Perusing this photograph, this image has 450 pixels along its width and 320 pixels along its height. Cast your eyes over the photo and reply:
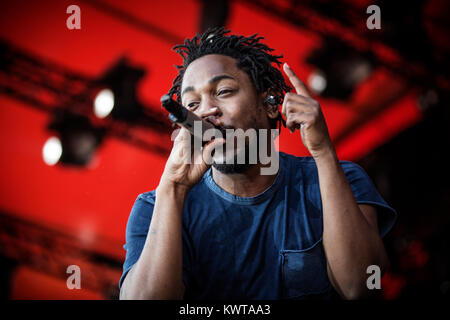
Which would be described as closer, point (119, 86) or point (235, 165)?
point (235, 165)

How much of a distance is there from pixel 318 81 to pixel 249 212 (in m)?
3.28

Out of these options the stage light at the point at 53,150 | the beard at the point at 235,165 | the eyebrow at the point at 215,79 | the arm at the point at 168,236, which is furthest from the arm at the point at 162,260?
the stage light at the point at 53,150

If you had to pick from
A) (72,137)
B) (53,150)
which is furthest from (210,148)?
(53,150)

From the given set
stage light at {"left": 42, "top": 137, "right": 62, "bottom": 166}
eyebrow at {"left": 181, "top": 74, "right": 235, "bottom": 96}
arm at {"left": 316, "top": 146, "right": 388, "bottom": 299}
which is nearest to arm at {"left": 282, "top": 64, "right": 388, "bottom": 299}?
arm at {"left": 316, "top": 146, "right": 388, "bottom": 299}

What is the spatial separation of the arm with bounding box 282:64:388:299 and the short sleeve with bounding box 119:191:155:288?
1.93ft

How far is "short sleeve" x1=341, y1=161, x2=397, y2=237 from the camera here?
1285 mm

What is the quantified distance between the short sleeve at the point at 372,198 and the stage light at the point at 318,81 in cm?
295

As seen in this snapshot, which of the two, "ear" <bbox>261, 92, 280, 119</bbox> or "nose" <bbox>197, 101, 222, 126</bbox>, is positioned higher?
"ear" <bbox>261, 92, 280, 119</bbox>

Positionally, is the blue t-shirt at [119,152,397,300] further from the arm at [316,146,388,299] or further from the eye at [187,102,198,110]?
the eye at [187,102,198,110]

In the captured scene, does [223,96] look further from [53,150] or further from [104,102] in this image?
[53,150]

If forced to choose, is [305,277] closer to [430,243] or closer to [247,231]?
[247,231]

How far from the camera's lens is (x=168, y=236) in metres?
1.09

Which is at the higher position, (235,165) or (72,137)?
(72,137)
